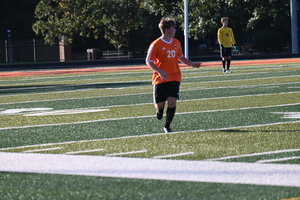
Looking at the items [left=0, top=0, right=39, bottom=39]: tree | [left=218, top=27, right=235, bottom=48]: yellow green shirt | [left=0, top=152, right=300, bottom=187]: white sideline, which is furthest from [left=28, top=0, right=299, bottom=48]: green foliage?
[left=0, top=152, right=300, bottom=187]: white sideline

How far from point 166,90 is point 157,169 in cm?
315

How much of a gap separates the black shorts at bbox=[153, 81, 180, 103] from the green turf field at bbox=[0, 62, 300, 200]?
49 centimetres

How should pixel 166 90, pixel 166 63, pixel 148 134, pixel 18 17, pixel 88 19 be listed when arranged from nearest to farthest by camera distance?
pixel 148 134 < pixel 166 63 < pixel 166 90 < pixel 88 19 < pixel 18 17

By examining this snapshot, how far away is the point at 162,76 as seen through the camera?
936cm

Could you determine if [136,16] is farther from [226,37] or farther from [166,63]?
[166,63]

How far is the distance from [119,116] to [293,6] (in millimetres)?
33908

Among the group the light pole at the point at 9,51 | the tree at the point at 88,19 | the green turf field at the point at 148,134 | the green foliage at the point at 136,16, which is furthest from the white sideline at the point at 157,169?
the tree at the point at 88,19

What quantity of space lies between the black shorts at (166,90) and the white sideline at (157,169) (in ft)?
7.71

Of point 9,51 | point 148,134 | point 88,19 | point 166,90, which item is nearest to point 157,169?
point 148,134

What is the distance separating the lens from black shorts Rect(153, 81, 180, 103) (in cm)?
959

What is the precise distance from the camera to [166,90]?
9.71m

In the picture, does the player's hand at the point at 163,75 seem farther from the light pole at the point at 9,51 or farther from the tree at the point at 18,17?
the tree at the point at 18,17

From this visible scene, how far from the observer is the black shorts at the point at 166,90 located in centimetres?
959

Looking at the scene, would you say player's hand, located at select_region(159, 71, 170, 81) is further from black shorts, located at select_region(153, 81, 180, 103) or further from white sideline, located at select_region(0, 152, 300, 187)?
white sideline, located at select_region(0, 152, 300, 187)
